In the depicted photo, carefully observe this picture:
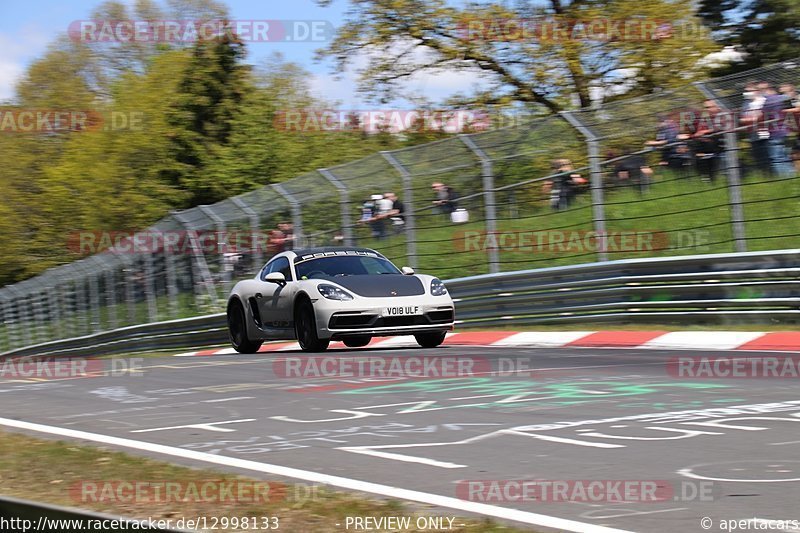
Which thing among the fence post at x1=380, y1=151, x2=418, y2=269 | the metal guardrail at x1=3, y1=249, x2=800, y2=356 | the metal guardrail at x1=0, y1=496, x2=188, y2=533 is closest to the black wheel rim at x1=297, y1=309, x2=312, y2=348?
the metal guardrail at x1=3, y1=249, x2=800, y2=356

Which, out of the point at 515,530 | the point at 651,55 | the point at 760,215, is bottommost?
the point at 515,530

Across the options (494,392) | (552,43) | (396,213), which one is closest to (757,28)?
(552,43)

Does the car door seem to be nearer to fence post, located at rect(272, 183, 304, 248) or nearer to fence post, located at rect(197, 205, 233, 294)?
fence post, located at rect(272, 183, 304, 248)

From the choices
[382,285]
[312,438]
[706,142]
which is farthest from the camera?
[706,142]

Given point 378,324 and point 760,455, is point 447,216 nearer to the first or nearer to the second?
point 378,324

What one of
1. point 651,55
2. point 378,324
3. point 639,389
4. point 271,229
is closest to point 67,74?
point 651,55

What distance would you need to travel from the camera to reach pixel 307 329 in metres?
13.8

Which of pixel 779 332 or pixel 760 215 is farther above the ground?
pixel 760 215

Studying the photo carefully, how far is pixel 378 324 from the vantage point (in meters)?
13.3

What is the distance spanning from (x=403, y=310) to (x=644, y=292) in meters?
3.14

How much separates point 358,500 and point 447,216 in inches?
482

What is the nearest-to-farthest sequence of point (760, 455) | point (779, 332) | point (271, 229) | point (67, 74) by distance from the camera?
point (760, 455) → point (779, 332) → point (271, 229) → point (67, 74)

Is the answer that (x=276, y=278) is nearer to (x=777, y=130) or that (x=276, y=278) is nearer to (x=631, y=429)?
(x=777, y=130)

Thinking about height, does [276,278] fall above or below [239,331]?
above
